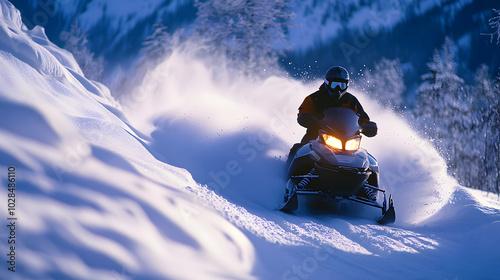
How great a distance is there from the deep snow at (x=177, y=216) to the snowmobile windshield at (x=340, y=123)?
1134mm

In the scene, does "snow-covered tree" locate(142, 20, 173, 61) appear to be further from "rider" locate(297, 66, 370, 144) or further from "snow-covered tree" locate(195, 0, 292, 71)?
"rider" locate(297, 66, 370, 144)

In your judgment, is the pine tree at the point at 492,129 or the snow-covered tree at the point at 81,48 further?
the snow-covered tree at the point at 81,48

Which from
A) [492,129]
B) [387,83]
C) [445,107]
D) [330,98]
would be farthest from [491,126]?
[330,98]

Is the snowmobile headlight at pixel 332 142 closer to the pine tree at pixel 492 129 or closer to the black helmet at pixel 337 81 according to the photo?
the black helmet at pixel 337 81

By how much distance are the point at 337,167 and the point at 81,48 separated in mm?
41407

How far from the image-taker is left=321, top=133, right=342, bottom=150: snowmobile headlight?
4855 millimetres

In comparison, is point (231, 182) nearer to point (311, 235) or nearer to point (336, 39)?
point (311, 235)

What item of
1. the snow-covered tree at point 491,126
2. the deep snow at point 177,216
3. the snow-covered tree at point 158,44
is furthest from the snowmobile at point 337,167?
the snow-covered tree at point 158,44

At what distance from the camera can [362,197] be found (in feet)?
17.0

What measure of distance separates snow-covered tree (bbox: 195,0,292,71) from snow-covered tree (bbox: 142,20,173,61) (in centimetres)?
664

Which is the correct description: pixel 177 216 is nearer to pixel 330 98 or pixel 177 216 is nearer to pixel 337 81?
pixel 337 81

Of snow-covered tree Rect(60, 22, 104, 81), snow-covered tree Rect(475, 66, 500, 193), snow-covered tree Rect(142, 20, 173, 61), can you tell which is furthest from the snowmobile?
snow-covered tree Rect(60, 22, 104, 81)

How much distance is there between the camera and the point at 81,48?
40062 mm

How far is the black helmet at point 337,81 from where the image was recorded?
548cm
